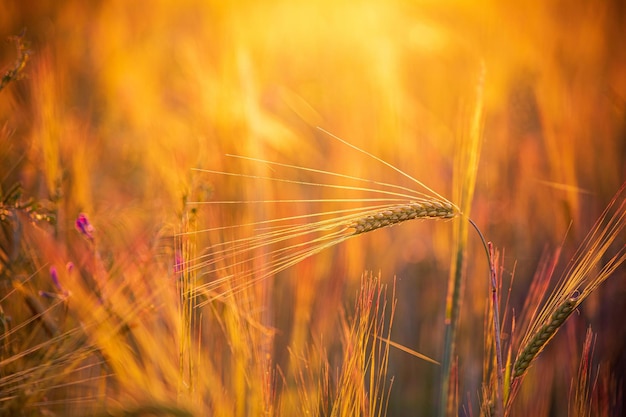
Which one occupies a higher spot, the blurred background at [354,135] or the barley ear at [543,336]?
the blurred background at [354,135]

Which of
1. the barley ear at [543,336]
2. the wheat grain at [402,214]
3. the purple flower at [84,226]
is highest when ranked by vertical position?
the wheat grain at [402,214]

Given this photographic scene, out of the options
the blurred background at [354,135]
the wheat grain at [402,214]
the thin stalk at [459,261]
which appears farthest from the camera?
the blurred background at [354,135]

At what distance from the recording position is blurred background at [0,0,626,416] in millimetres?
1268

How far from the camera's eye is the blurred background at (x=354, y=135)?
1268 mm

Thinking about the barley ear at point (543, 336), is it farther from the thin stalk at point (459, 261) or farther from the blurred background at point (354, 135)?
the blurred background at point (354, 135)

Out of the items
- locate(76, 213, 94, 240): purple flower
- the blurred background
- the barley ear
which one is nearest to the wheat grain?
the barley ear

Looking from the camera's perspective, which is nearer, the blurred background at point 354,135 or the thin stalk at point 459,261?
the thin stalk at point 459,261

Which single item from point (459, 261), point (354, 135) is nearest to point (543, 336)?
point (459, 261)

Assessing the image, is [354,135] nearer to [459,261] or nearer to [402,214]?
[459,261]

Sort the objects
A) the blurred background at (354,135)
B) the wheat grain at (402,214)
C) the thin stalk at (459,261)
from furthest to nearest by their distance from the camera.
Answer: the blurred background at (354,135)
the thin stalk at (459,261)
the wheat grain at (402,214)

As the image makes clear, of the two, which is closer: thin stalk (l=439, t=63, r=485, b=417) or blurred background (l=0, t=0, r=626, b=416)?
thin stalk (l=439, t=63, r=485, b=417)

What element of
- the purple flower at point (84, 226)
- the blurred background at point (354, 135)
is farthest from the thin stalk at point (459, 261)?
A: the purple flower at point (84, 226)

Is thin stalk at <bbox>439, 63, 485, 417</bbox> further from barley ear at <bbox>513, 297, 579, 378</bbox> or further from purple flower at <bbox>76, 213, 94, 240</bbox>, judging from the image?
purple flower at <bbox>76, 213, 94, 240</bbox>

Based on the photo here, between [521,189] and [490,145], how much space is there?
0.23m
